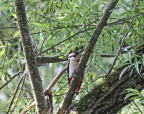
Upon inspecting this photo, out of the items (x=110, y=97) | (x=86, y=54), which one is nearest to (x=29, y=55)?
(x=86, y=54)

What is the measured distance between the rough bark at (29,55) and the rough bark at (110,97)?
0.70ft

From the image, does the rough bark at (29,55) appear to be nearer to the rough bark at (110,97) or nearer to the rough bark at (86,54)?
the rough bark at (86,54)

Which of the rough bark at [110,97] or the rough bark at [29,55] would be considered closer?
the rough bark at [29,55]

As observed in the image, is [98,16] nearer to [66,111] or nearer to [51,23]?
[51,23]

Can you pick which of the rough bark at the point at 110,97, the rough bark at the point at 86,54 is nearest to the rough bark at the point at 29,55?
the rough bark at the point at 86,54

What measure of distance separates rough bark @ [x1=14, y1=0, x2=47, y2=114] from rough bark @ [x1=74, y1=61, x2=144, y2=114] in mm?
213

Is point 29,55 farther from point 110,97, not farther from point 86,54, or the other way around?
point 110,97

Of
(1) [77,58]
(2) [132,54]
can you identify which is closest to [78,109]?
(1) [77,58]

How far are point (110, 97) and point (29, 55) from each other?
0.49 metres

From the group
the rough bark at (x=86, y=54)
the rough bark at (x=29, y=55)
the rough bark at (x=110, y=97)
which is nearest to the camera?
the rough bark at (x=29, y=55)

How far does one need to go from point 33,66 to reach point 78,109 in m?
0.38

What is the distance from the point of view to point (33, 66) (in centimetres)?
152

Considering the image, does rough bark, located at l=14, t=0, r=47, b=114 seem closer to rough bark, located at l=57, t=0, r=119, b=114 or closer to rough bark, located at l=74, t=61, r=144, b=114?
rough bark, located at l=57, t=0, r=119, b=114

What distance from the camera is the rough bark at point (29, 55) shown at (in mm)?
1400
